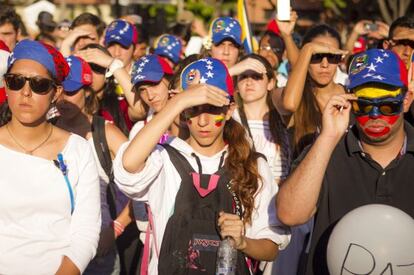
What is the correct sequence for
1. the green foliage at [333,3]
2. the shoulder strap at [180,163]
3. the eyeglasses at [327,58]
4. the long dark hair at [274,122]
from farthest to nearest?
the green foliage at [333,3] < the long dark hair at [274,122] < the eyeglasses at [327,58] < the shoulder strap at [180,163]

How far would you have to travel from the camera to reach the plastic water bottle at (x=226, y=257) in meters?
4.71

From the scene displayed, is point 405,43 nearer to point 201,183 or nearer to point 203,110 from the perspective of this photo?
point 203,110

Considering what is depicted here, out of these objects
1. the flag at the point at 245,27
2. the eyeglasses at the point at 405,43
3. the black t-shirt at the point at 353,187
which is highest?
the flag at the point at 245,27

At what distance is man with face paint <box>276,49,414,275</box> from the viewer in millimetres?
4555

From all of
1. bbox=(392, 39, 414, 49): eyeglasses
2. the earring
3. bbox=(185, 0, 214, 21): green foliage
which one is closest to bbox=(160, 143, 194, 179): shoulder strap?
the earring

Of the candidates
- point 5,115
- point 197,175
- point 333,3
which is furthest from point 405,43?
point 333,3

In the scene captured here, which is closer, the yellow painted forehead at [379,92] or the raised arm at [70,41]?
the yellow painted forehead at [379,92]

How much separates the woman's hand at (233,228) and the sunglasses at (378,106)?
892 millimetres

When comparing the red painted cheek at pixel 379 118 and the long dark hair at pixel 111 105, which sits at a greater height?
the long dark hair at pixel 111 105

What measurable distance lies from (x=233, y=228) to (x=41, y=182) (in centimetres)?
110

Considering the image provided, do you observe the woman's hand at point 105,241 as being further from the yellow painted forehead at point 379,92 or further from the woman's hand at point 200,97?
the yellow painted forehead at point 379,92

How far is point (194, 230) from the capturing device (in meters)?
4.81

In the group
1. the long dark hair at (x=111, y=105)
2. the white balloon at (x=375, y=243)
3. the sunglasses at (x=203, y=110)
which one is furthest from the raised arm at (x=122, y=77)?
the white balloon at (x=375, y=243)

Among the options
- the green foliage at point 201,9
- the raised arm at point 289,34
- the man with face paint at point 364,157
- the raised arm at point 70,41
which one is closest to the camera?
the man with face paint at point 364,157
